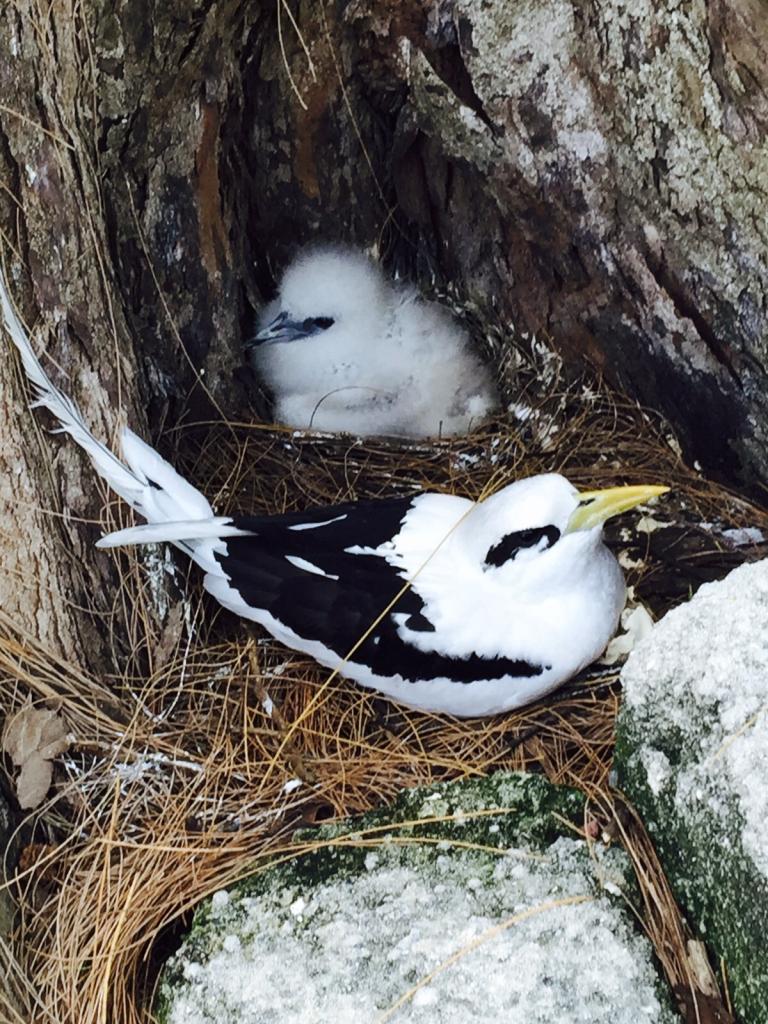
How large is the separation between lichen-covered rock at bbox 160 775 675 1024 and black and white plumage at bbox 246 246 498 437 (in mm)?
1634

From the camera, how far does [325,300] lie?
13.3 feet

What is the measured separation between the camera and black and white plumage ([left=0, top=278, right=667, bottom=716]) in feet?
10.4

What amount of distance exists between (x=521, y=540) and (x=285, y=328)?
1.42m

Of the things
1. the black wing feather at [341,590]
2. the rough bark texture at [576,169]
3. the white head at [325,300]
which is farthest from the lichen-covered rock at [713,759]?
the white head at [325,300]

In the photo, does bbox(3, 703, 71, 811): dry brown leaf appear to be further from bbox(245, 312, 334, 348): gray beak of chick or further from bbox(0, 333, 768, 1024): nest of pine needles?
bbox(245, 312, 334, 348): gray beak of chick

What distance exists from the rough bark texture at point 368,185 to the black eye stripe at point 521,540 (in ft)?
2.70

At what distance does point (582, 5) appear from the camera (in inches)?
124

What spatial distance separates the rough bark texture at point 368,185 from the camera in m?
3.05

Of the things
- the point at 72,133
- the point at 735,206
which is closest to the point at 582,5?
the point at 735,206

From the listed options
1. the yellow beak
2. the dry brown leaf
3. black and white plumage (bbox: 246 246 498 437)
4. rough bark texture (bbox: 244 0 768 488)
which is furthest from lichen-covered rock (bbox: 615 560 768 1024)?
black and white plumage (bbox: 246 246 498 437)

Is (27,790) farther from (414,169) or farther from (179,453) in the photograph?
(414,169)

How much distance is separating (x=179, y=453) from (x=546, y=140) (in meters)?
1.65

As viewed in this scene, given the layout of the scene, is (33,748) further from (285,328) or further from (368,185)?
(368,185)

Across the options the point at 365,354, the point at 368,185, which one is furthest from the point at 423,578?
the point at 368,185
